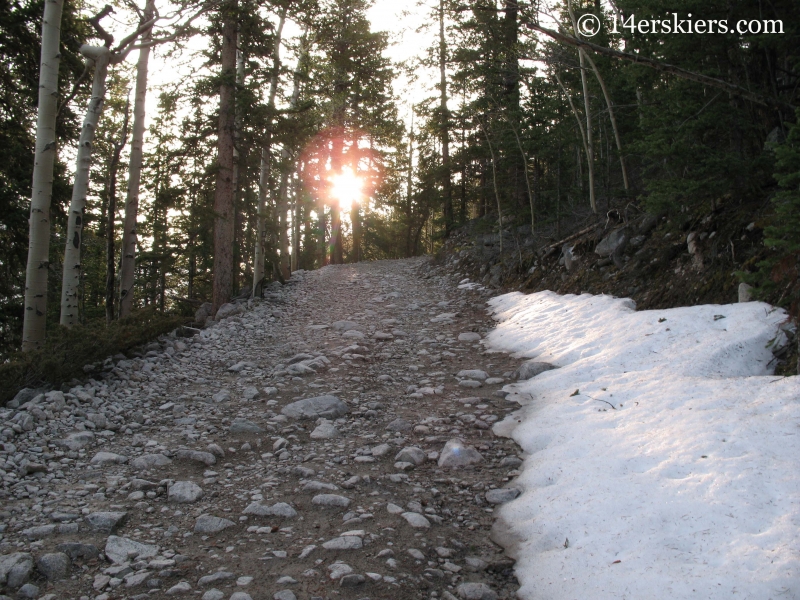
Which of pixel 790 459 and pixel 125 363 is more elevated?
pixel 125 363

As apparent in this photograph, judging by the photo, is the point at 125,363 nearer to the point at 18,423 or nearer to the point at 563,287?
the point at 18,423

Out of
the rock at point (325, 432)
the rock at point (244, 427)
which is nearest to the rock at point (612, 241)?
the rock at point (325, 432)

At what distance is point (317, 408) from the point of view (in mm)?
5645

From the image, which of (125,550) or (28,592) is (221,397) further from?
(28,592)

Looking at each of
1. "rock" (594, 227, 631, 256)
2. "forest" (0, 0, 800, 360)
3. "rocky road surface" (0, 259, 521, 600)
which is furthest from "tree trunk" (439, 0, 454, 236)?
"rocky road surface" (0, 259, 521, 600)

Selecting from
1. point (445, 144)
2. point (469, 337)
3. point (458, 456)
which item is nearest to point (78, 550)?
point (458, 456)

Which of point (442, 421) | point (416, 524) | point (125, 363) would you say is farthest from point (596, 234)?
point (125, 363)

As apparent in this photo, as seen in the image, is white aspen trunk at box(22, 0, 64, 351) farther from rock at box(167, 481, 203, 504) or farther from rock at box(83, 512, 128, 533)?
rock at box(83, 512, 128, 533)

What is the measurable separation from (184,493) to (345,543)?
1457 millimetres

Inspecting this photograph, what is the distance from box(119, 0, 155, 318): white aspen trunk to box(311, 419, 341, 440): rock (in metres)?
7.80

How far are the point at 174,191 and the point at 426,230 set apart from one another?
3345 centimetres

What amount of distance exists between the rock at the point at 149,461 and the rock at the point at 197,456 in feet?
0.35

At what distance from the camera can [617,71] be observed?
14.1 metres

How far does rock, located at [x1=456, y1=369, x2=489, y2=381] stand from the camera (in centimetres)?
659
